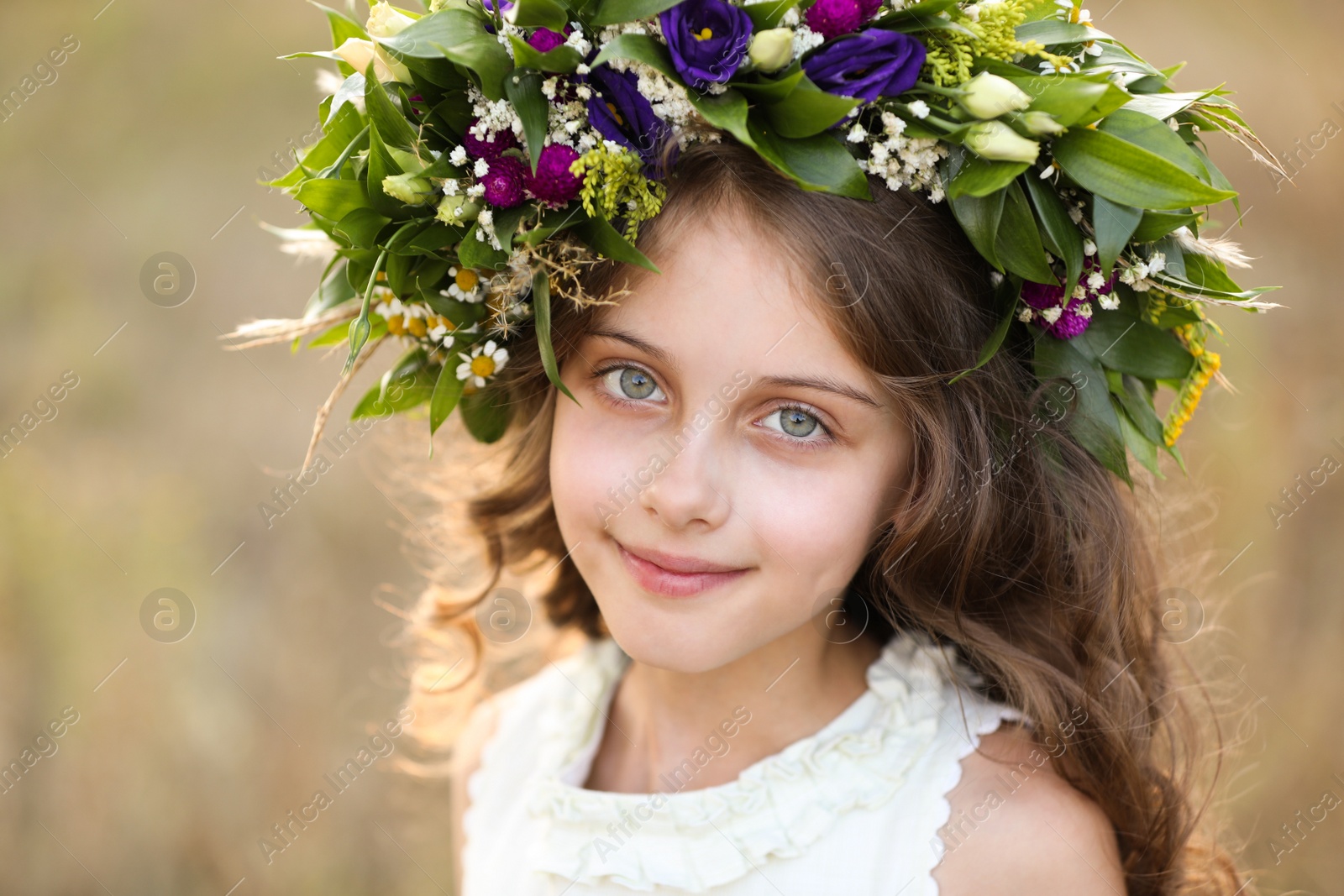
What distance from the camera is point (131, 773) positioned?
112 inches

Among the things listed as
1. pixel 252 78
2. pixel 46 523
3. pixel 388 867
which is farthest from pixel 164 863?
pixel 252 78

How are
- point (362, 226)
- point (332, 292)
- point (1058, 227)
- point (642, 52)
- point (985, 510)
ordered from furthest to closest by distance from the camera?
point (332, 292)
point (985, 510)
point (362, 226)
point (1058, 227)
point (642, 52)

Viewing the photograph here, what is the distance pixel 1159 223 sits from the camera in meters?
1.18

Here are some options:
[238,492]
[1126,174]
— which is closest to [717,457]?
[1126,174]

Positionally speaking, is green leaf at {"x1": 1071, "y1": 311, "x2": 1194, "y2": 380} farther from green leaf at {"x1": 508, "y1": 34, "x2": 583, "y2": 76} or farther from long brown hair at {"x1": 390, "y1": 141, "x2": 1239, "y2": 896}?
green leaf at {"x1": 508, "y1": 34, "x2": 583, "y2": 76}

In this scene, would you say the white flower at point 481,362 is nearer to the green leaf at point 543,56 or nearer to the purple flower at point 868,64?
the green leaf at point 543,56

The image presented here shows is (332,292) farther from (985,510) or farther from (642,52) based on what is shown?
(985,510)

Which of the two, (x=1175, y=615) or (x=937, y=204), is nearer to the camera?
(x=937, y=204)

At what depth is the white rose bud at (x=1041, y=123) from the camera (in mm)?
1117

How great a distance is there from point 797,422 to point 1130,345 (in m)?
0.51

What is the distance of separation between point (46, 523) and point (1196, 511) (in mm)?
3435

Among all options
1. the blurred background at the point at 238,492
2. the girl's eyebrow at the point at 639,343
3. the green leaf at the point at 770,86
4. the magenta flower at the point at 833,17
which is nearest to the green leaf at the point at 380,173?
the girl's eyebrow at the point at 639,343

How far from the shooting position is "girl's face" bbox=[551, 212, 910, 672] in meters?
1.23

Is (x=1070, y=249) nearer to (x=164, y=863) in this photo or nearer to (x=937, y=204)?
(x=937, y=204)
